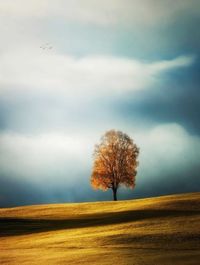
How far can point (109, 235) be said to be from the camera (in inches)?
1962

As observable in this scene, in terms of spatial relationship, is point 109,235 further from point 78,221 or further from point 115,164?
point 115,164

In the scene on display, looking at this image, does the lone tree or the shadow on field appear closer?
the shadow on field

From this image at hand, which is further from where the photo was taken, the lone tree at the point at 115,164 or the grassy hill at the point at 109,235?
the lone tree at the point at 115,164

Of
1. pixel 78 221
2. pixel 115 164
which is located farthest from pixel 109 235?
pixel 115 164

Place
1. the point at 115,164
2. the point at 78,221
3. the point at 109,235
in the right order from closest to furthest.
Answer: the point at 109,235, the point at 78,221, the point at 115,164

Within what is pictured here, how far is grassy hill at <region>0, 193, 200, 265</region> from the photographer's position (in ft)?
128

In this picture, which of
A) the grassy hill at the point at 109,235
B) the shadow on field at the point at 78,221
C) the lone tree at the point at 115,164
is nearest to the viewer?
the grassy hill at the point at 109,235

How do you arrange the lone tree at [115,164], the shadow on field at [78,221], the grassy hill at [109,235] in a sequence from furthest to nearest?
the lone tree at [115,164]
the shadow on field at [78,221]
the grassy hill at [109,235]

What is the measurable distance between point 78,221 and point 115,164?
3069cm

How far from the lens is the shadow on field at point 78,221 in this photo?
61.8 meters

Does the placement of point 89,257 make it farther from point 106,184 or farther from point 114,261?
point 106,184

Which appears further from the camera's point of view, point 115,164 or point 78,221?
point 115,164

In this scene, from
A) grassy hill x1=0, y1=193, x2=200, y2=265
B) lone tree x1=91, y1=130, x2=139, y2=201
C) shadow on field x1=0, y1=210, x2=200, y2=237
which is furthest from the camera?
Answer: lone tree x1=91, y1=130, x2=139, y2=201

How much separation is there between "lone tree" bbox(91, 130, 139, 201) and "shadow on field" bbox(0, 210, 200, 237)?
2420 cm
